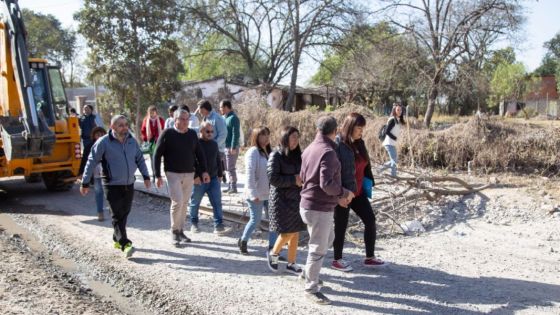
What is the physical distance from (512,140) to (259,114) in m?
8.13

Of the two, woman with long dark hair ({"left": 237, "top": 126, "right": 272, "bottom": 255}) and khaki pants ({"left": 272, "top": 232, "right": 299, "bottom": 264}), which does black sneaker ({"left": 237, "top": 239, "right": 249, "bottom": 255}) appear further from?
khaki pants ({"left": 272, "top": 232, "right": 299, "bottom": 264})

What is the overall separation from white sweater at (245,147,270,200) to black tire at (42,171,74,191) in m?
6.43

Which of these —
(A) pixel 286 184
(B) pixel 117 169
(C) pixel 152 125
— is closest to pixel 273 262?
(A) pixel 286 184

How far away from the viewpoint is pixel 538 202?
8.24m

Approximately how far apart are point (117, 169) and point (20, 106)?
4880 millimetres

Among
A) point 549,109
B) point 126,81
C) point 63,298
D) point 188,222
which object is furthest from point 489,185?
point 549,109

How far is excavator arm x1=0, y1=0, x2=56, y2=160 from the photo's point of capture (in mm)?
9266

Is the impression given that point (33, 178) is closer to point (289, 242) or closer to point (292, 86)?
point (289, 242)

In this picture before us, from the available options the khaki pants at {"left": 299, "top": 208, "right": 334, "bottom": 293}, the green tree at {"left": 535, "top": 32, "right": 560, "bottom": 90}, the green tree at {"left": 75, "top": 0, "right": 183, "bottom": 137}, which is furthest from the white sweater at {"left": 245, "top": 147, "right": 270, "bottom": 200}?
the green tree at {"left": 535, "top": 32, "right": 560, "bottom": 90}

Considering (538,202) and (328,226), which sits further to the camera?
(538,202)

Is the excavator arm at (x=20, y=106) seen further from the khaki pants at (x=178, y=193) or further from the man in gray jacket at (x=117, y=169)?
the khaki pants at (x=178, y=193)

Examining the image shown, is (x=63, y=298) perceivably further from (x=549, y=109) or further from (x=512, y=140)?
(x=549, y=109)

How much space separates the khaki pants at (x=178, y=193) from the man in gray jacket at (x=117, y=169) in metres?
0.51

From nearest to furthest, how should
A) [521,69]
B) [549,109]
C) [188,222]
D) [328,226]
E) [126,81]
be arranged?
1. [328,226]
2. [188,222]
3. [126,81]
4. [549,109]
5. [521,69]
